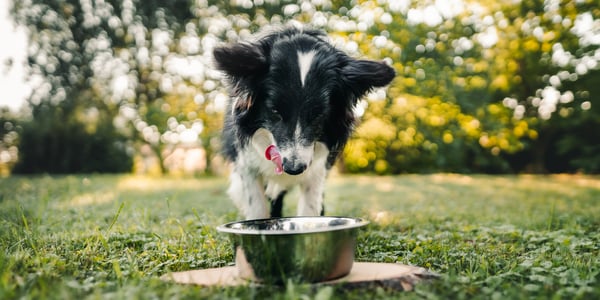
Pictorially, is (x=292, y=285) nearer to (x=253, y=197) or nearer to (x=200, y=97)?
(x=253, y=197)

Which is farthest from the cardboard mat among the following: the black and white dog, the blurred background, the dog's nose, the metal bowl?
the blurred background

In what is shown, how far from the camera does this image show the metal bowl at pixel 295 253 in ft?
8.38

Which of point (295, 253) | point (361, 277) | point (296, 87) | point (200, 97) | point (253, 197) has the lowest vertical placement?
point (361, 277)

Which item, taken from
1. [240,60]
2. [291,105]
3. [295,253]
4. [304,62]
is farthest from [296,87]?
[295,253]

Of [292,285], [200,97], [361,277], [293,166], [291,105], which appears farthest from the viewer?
[200,97]

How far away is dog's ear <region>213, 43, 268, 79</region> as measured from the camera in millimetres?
3734

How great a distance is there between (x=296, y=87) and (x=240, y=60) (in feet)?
1.57

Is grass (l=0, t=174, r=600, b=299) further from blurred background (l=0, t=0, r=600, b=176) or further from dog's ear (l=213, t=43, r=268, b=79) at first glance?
blurred background (l=0, t=0, r=600, b=176)

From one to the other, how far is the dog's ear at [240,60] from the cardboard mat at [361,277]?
147 cm

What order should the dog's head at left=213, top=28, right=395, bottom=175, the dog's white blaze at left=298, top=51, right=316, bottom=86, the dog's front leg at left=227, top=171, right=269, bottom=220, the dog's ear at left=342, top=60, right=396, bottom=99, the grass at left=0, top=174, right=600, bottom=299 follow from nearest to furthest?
the grass at left=0, top=174, right=600, bottom=299 < the dog's head at left=213, top=28, right=395, bottom=175 < the dog's white blaze at left=298, top=51, right=316, bottom=86 < the dog's ear at left=342, top=60, right=396, bottom=99 < the dog's front leg at left=227, top=171, right=269, bottom=220

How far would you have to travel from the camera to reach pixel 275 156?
3678mm

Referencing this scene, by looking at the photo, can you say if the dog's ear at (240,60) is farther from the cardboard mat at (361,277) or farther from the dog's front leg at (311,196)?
the cardboard mat at (361,277)

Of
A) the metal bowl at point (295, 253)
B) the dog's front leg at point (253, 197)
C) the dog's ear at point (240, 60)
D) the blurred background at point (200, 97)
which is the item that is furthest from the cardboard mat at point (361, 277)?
the blurred background at point (200, 97)

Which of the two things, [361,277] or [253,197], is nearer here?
[361,277]
